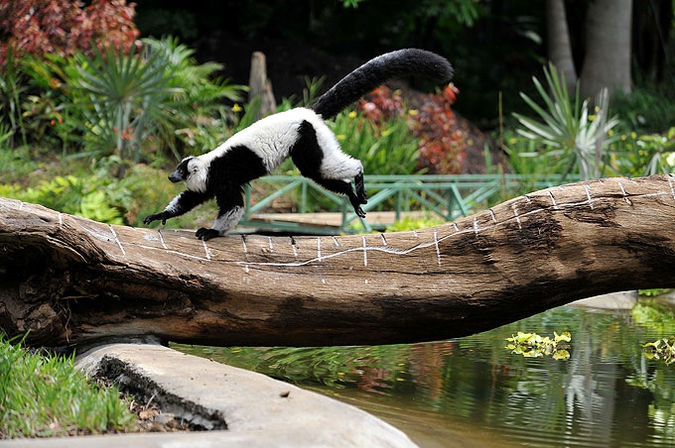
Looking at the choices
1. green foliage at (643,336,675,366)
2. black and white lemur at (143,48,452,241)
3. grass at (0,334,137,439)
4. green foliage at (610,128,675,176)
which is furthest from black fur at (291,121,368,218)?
green foliage at (610,128,675,176)

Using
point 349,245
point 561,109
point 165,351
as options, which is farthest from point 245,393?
point 561,109

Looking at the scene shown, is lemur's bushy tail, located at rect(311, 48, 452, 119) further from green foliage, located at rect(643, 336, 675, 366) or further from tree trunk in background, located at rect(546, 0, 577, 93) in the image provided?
tree trunk in background, located at rect(546, 0, 577, 93)

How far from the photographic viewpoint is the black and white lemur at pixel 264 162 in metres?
5.13

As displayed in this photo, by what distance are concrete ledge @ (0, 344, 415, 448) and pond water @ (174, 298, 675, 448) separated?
31.6 inches

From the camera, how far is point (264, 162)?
518 centimetres

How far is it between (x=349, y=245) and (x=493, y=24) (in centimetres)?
1803

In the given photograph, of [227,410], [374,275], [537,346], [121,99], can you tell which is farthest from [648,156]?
[227,410]

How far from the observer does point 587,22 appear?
61.8 feet

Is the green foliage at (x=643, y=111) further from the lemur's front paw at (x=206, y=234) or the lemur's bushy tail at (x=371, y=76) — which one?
the lemur's front paw at (x=206, y=234)

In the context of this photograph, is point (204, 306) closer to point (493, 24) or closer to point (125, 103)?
point (125, 103)

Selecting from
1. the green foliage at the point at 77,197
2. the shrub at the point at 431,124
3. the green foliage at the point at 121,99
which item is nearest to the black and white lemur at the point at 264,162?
the green foliage at the point at 77,197

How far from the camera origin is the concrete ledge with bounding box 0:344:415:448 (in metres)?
2.89

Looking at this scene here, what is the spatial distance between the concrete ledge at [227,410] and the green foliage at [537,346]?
2853 millimetres

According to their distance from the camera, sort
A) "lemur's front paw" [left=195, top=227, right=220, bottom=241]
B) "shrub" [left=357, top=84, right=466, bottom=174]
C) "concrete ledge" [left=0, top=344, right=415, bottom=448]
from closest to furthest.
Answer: "concrete ledge" [left=0, top=344, right=415, bottom=448] → "lemur's front paw" [left=195, top=227, right=220, bottom=241] → "shrub" [left=357, top=84, right=466, bottom=174]
